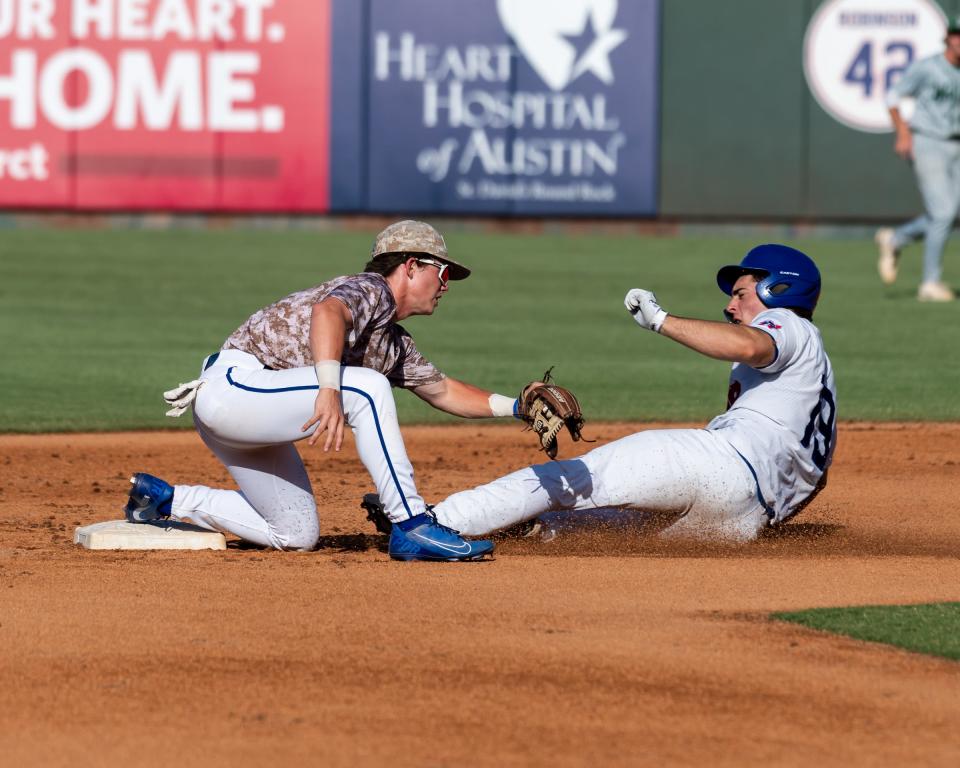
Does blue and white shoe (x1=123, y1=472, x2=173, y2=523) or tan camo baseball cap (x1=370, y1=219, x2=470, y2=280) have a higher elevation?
tan camo baseball cap (x1=370, y1=219, x2=470, y2=280)

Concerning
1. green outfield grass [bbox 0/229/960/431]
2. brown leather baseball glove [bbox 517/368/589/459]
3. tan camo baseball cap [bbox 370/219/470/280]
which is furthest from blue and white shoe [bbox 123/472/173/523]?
green outfield grass [bbox 0/229/960/431]

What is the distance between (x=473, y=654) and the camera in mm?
4863

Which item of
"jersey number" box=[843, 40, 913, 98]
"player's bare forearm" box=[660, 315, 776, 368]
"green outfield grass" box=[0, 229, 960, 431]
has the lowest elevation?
"green outfield grass" box=[0, 229, 960, 431]

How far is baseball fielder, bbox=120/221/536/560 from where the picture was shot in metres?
5.92

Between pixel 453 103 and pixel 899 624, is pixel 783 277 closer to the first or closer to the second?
pixel 899 624

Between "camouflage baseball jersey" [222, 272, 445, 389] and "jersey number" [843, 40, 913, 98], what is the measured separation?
56.4 ft

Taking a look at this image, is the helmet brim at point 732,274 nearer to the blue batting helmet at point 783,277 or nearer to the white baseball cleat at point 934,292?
the blue batting helmet at point 783,277

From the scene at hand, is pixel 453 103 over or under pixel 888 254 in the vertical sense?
over

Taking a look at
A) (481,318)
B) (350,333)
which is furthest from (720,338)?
(481,318)

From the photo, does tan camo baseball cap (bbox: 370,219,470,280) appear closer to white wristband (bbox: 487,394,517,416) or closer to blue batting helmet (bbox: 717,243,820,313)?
white wristband (bbox: 487,394,517,416)

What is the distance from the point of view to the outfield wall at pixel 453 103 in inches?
888

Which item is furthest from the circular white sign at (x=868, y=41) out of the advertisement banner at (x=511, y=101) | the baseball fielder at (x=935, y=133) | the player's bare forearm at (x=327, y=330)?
the player's bare forearm at (x=327, y=330)

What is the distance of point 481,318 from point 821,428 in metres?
8.90

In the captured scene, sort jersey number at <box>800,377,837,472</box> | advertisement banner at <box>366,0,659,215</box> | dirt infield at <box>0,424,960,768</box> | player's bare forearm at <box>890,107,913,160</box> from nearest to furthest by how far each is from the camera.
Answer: dirt infield at <box>0,424,960,768</box> → jersey number at <box>800,377,837,472</box> → player's bare forearm at <box>890,107,913,160</box> → advertisement banner at <box>366,0,659,215</box>
